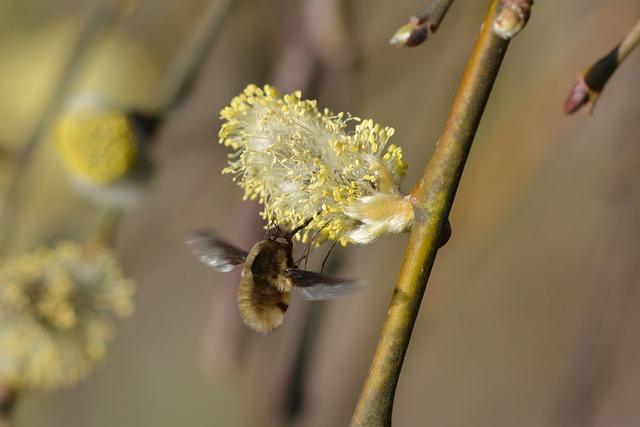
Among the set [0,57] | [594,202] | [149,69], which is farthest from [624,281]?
[0,57]

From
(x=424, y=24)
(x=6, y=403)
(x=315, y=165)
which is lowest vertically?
(x=6, y=403)

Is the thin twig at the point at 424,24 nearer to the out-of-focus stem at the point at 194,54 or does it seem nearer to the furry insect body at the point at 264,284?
the furry insect body at the point at 264,284

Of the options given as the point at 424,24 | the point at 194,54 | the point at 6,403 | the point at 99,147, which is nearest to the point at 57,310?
the point at 6,403

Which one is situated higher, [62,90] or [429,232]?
[62,90]

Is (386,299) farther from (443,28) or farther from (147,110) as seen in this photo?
(147,110)

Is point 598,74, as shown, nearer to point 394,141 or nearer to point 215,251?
point 215,251

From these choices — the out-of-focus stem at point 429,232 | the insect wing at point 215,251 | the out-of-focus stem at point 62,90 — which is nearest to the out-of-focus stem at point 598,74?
the out-of-focus stem at point 429,232

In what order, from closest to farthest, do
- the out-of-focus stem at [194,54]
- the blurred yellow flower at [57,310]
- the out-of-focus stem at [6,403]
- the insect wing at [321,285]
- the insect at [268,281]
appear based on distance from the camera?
the insect wing at [321,285]
the insect at [268,281]
the out-of-focus stem at [194,54]
the out-of-focus stem at [6,403]
the blurred yellow flower at [57,310]
